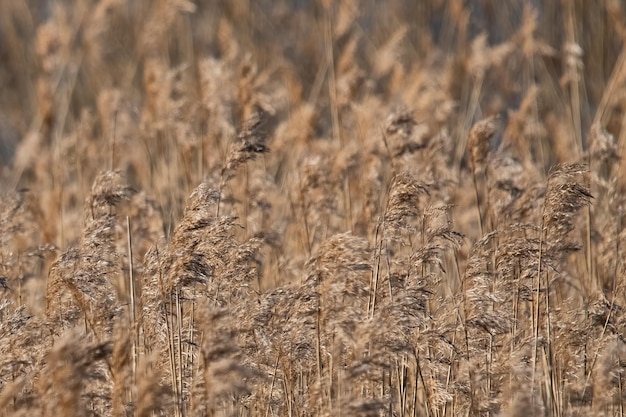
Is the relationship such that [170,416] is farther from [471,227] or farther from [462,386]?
[471,227]

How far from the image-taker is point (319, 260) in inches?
118

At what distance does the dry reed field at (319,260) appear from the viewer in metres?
2.89

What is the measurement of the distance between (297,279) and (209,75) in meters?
1.21

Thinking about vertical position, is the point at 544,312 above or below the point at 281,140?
below

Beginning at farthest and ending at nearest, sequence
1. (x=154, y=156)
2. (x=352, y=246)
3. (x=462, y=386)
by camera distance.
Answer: (x=154, y=156), (x=462, y=386), (x=352, y=246)

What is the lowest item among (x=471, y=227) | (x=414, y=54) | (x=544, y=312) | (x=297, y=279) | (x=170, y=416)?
(x=170, y=416)

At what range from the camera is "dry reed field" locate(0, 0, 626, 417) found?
2889 mm

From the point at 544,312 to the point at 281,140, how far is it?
204 cm

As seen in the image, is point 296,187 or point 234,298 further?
point 296,187

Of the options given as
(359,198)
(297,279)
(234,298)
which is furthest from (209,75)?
(234,298)

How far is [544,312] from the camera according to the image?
338 cm

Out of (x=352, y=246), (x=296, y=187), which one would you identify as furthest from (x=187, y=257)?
(x=296, y=187)

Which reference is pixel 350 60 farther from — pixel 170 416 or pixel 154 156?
pixel 170 416

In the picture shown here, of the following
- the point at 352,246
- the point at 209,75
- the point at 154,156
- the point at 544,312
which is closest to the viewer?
the point at 352,246
